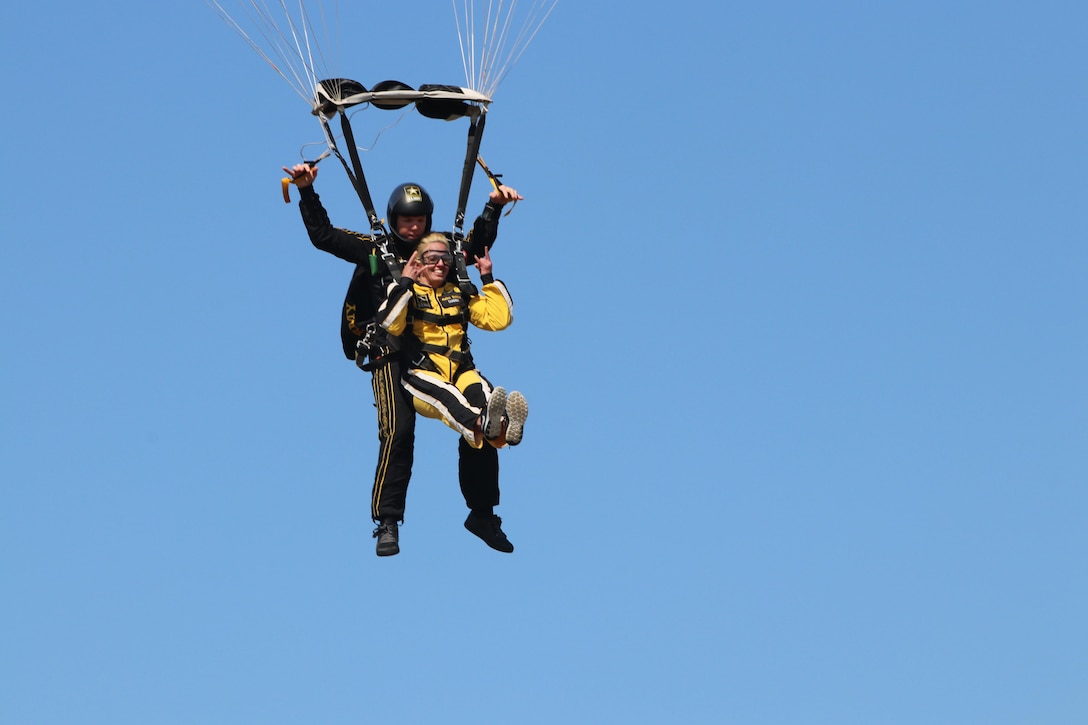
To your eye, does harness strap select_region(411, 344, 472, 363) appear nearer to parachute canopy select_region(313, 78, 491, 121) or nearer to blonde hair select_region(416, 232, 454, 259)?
blonde hair select_region(416, 232, 454, 259)

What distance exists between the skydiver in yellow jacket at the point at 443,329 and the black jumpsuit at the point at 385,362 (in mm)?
138

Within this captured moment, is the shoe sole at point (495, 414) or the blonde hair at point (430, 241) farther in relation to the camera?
the blonde hair at point (430, 241)

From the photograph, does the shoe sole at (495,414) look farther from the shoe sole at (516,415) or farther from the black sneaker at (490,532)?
the black sneaker at (490,532)

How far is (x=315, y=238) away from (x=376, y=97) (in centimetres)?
116

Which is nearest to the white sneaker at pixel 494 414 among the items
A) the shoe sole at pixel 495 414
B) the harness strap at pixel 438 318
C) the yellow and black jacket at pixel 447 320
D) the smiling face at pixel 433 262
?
the shoe sole at pixel 495 414

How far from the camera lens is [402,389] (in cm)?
1537

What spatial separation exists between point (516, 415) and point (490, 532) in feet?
4.91

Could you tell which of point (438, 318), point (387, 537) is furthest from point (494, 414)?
point (387, 537)

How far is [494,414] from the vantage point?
586 inches

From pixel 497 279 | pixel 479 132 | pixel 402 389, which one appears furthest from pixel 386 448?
pixel 479 132

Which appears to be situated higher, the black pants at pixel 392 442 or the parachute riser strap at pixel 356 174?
the parachute riser strap at pixel 356 174

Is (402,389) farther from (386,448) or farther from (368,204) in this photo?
(368,204)

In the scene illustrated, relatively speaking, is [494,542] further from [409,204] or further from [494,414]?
[409,204]

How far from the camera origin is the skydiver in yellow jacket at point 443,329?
15.1 meters
